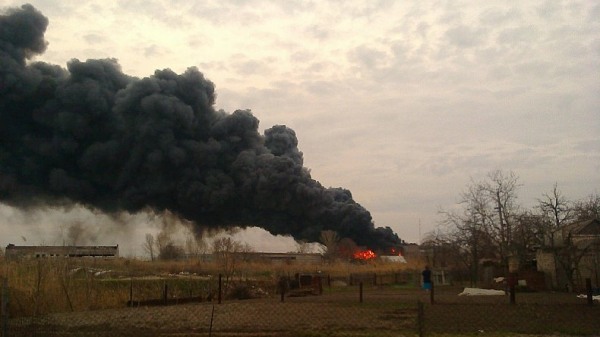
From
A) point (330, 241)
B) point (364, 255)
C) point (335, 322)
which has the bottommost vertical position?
point (335, 322)

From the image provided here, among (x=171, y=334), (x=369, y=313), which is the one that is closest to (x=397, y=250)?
(x=369, y=313)

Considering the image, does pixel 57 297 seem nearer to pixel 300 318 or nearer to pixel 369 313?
Answer: pixel 300 318

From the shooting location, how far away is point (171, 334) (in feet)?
37.3

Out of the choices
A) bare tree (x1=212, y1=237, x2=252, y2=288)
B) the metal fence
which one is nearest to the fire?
bare tree (x1=212, y1=237, x2=252, y2=288)

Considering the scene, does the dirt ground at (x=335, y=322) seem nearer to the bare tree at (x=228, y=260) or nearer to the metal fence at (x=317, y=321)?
the metal fence at (x=317, y=321)

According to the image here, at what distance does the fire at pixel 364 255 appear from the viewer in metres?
61.3

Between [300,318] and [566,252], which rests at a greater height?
[566,252]

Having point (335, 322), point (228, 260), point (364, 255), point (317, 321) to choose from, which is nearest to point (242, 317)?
point (317, 321)

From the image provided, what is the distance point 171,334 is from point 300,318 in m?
4.41

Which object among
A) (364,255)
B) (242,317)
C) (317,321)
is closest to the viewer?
(317,321)

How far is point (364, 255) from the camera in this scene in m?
62.1

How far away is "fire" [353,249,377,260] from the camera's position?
61297mm

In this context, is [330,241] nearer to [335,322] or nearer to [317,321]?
[317,321]

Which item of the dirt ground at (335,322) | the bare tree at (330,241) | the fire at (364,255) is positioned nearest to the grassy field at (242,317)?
the dirt ground at (335,322)
